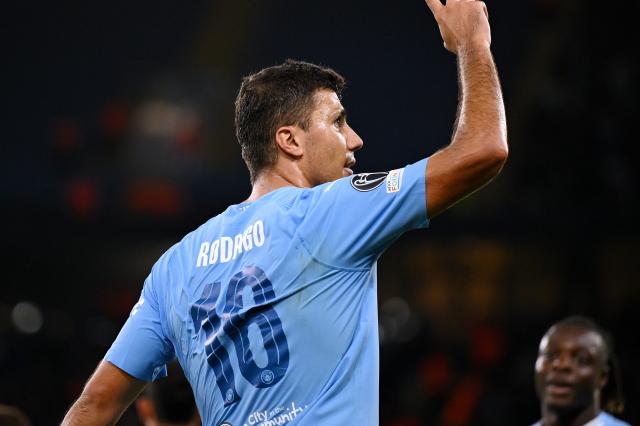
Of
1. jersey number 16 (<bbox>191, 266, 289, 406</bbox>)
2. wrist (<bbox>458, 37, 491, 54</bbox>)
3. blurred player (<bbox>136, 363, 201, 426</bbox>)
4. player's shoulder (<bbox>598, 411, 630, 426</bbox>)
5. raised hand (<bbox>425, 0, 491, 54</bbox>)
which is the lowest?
player's shoulder (<bbox>598, 411, 630, 426</bbox>)

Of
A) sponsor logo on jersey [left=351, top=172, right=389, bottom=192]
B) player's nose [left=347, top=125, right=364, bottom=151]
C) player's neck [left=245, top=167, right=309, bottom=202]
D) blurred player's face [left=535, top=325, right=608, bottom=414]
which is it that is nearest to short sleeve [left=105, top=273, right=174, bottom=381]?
player's neck [left=245, top=167, right=309, bottom=202]

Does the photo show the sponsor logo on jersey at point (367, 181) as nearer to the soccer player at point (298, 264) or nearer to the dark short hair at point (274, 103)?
the soccer player at point (298, 264)

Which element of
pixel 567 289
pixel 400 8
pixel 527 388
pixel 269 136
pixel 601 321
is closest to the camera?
pixel 269 136

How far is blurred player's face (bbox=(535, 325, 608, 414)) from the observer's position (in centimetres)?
563

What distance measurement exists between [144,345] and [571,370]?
2907 mm

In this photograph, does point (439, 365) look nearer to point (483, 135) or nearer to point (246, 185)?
point (246, 185)

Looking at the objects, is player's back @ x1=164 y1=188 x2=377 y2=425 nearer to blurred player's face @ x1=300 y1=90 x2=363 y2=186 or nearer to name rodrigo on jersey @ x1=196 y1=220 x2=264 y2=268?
name rodrigo on jersey @ x1=196 y1=220 x2=264 y2=268

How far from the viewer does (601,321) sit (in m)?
13.0

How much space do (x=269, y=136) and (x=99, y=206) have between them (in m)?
10.2

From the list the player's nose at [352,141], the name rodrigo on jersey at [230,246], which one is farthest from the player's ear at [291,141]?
the name rodrigo on jersey at [230,246]

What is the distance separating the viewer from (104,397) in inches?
137

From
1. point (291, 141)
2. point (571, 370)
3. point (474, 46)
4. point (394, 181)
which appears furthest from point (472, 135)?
point (571, 370)

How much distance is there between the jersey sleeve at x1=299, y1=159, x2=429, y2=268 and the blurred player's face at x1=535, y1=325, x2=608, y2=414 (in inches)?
115

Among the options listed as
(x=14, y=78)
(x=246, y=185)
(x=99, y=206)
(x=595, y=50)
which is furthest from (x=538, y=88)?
(x=14, y=78)
